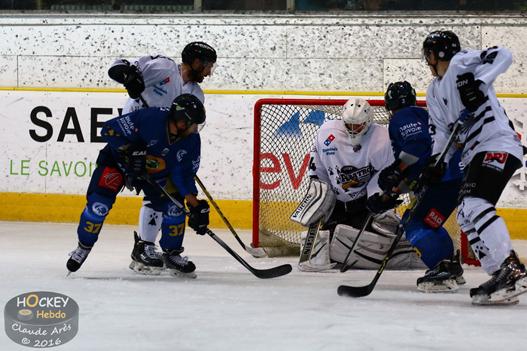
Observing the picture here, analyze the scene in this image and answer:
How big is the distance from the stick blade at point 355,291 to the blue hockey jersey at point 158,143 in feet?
2.58

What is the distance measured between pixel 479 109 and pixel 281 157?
1.96 m

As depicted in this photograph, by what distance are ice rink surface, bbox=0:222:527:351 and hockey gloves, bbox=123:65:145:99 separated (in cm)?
76

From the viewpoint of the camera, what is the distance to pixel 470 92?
12.3 ft

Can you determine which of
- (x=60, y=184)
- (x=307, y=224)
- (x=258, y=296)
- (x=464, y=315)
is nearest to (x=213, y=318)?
(x=258, y=296)

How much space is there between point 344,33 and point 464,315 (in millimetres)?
3460

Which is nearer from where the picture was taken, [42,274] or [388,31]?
[42,274]

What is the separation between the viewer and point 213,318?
11.2 feet

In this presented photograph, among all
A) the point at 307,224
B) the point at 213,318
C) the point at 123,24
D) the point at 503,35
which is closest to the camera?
the point at 213,318

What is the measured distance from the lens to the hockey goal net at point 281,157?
5.59 metres

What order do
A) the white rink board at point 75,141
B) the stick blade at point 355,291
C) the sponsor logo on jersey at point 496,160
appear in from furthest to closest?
the white rink board at point 75,141
the stick blade at point 355,291
the sponsor logo on jersey at point 496,160

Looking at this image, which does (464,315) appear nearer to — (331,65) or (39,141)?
(331,65)

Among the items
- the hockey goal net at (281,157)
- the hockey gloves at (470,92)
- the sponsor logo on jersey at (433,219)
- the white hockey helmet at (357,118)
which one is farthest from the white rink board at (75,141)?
the hockey gloves at (470,92)

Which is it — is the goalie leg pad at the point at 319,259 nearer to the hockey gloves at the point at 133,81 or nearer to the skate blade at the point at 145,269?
the skate blade at the point at 145,269

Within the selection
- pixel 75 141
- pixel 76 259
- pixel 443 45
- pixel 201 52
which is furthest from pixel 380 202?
pixel 75 141
